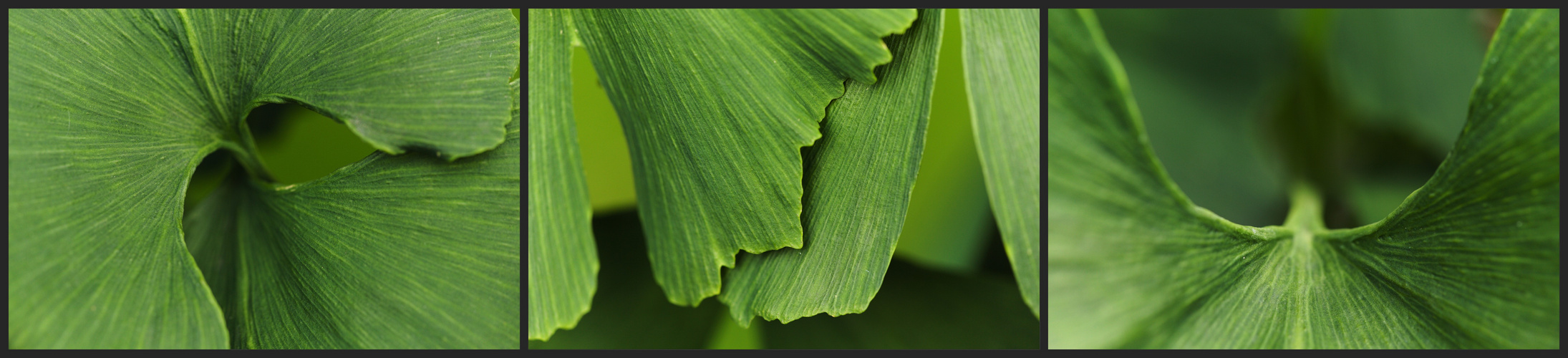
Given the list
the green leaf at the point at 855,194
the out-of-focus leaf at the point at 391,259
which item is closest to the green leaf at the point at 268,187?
the out-of-focus leaf at the point at 391,259

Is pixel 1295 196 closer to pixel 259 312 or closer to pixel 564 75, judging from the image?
pixel 564 75

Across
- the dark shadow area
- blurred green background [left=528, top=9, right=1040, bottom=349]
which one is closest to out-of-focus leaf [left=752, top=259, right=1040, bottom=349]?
blurred green background [left=528, top=9, right=1040, bottom=349]

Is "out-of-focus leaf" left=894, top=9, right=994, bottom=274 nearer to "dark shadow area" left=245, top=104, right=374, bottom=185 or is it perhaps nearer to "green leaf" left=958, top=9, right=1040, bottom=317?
"green leaf" left=958, top=9, right=1040, bottom=317

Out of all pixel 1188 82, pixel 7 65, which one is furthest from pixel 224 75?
pixel 1188 82

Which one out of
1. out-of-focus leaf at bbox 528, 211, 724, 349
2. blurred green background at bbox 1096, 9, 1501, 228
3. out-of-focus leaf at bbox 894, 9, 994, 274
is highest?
blurred green background at bbox 1096, 9, 1501, 228

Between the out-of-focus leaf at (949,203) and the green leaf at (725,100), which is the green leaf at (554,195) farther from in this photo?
the out-of-focus leaf at (949,203)

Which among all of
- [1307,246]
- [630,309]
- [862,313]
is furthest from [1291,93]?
[630,309]
